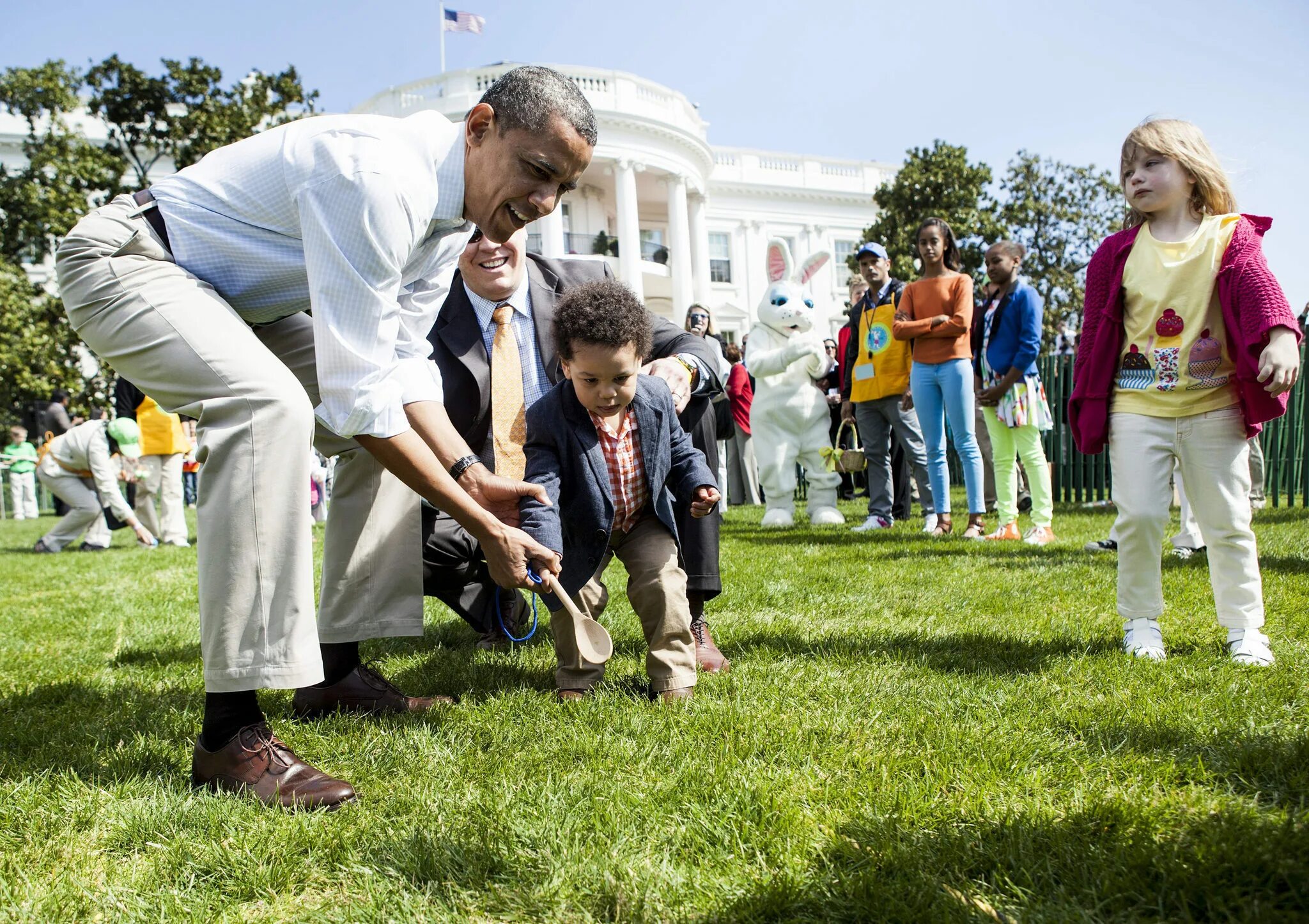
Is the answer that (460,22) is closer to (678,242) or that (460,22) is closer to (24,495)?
(678,242)

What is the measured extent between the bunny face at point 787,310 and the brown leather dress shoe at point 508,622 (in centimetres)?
561

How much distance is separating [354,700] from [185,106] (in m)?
23.2

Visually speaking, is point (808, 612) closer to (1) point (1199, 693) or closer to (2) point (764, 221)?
(1) point (1199, 693)

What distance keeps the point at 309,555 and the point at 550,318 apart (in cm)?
155

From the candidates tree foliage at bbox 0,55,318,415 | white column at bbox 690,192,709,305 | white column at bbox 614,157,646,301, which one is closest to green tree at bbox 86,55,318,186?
tree foliage at bbox 0,55,318,415

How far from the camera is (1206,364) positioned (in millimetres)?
3281

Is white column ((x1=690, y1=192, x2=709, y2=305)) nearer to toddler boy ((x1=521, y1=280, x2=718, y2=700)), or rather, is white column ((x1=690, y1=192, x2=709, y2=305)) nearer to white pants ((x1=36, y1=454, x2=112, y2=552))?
white pants ((x1=36, y1=454, x2=112, y2=552))

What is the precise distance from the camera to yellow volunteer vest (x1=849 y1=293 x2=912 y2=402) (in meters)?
7.99

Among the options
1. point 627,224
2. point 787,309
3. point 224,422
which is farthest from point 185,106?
point 224,422

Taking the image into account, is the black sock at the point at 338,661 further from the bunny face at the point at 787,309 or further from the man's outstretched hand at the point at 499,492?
the bunny face at the point at 787,309

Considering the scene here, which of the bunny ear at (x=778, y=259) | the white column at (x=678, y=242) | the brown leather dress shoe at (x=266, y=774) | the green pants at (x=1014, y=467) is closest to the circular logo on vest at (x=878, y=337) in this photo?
the green pants at (x=1014, y=467)

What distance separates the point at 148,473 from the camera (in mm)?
9906

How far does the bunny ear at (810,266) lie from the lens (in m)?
10.3

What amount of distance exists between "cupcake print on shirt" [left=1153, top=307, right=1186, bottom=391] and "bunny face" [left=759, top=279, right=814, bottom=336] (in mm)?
5633
